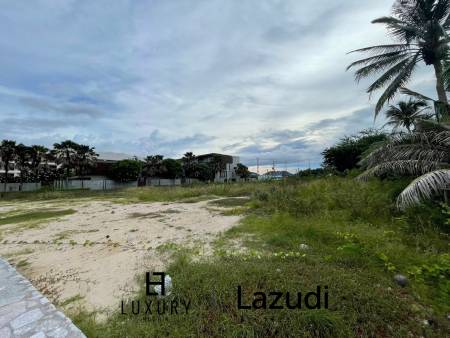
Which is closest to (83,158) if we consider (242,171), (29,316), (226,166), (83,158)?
(83,158)

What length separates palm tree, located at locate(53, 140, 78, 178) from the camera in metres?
28.4

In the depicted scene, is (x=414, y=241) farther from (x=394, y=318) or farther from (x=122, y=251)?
(x=122, y=251)

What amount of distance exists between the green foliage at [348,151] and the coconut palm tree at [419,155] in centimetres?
955

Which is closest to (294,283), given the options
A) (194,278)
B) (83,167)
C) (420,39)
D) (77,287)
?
(194,278)

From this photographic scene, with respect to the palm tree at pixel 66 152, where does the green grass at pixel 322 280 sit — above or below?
below

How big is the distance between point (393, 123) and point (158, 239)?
29.6 ft

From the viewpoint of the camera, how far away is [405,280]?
110 inches

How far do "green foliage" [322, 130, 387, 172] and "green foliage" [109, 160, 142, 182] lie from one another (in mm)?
26516

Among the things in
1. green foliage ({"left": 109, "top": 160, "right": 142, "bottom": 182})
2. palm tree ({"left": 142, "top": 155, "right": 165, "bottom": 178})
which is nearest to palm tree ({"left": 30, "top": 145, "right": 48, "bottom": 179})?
green foliage ({"left": 109, "top": 160, "right": 142, "bottom": 182})

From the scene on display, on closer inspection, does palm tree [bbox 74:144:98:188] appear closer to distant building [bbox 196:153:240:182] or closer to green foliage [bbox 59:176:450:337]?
distant building [bbox 196:153:240:182]

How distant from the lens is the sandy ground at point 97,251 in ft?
10.4

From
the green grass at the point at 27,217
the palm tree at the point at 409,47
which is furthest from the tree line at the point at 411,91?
the green grass at the point at 27,217

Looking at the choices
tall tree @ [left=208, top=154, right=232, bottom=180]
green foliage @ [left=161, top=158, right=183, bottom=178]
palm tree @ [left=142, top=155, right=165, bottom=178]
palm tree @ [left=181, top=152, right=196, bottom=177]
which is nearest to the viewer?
palm tree @ [left=142, top=155, right=165, bottom=178]

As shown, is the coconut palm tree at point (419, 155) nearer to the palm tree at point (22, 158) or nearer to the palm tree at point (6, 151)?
the palm tree at point (6, 151)
